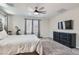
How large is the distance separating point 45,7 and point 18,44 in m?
0.88

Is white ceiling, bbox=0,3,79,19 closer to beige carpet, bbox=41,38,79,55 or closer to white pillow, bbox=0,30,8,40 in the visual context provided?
white pillow, bbox=0,30,8,40

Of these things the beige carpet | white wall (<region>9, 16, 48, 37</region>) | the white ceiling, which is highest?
the white ceiling

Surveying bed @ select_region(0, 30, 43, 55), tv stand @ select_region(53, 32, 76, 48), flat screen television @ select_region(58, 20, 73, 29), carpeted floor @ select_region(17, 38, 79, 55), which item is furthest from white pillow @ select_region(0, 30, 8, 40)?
tv stand @ select_region(53, 32, 76, 48)

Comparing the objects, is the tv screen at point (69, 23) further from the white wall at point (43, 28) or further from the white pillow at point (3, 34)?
the white pillow at point (3, 34)

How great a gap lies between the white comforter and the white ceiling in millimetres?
473

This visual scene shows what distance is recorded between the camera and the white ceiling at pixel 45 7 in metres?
1.73

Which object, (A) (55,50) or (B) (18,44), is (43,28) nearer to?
(B) (18,44)

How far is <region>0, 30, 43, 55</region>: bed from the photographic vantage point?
1.75m

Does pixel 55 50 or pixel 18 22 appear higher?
pixel 18 22

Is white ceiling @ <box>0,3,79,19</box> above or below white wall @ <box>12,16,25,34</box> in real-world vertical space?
above

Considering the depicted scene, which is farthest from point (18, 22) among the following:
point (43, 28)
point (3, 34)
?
point (43, 28)

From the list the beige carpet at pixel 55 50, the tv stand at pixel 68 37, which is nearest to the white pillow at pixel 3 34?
the beige carpet at pixel 55 50

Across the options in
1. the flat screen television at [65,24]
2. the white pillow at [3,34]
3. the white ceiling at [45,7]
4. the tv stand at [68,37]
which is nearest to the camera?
the white ceiling at [45,7]

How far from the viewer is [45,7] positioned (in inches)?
70.8
